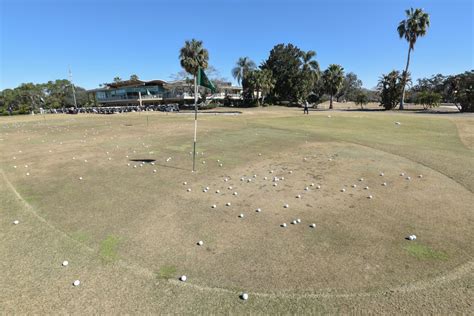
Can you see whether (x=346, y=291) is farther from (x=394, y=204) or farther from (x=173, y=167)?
(x=173, y=167)

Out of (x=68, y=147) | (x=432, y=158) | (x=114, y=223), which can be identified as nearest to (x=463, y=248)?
(x=114, y=223)

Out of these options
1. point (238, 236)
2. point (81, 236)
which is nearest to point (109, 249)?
point (81, 236)

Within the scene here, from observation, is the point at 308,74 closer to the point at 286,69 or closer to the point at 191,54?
the point at 286,69

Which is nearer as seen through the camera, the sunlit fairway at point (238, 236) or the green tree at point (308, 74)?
the sunlit fairway at point (238, 236)

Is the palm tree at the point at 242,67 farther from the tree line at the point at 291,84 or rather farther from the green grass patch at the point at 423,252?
the green grass patch at the point at 423,252

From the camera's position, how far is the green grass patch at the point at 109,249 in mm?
5273

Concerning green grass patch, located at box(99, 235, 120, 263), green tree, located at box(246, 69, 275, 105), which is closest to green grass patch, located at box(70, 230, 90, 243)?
green grass patch, located at box(99, 235, 120, 263)

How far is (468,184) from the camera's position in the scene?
9188 mm

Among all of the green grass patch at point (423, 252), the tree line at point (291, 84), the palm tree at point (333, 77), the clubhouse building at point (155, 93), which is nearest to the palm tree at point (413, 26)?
the tree line at point (291, 84)

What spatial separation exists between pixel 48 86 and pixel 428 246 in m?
112

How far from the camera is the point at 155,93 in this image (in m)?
87.4

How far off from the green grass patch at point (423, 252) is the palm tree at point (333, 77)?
231ft

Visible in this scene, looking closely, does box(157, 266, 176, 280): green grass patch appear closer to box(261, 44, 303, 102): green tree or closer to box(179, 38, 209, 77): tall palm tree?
box(179, 38, 209, 77): tall palm tree

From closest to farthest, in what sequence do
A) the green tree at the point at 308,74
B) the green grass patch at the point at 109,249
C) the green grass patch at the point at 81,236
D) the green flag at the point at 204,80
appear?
the green grass patch at the point at 109,249, the green grass patch at the point at 81,236, the green flag at the point at 204,80, the green tree at the point at 308,74
